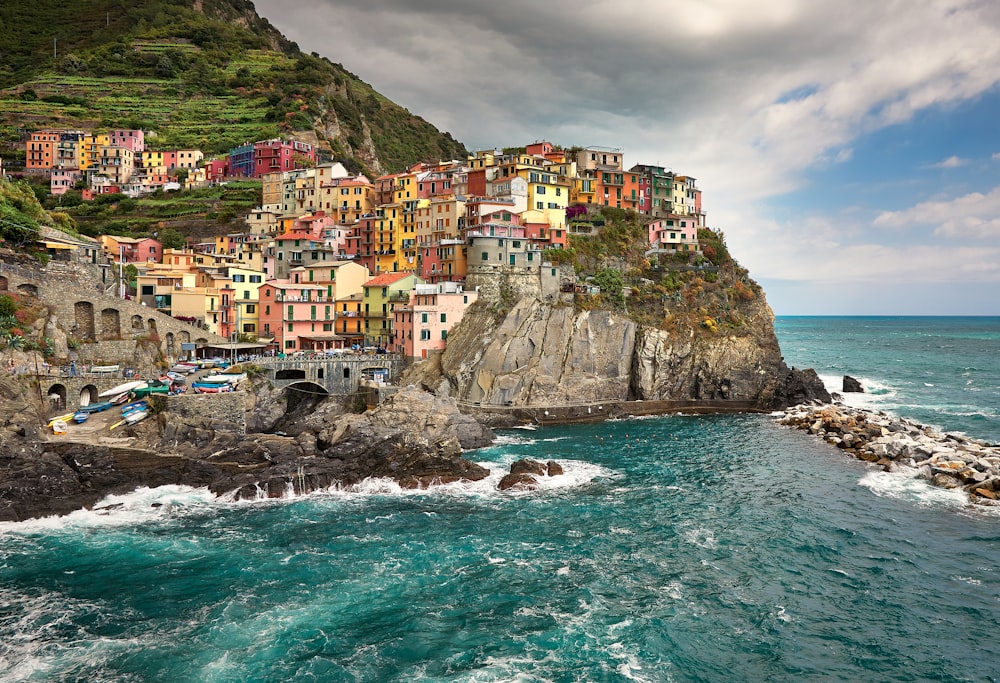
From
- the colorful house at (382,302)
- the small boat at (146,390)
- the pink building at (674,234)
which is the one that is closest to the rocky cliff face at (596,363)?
the colorful house at (382,302)

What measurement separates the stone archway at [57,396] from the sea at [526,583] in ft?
39.6

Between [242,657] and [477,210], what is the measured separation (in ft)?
187

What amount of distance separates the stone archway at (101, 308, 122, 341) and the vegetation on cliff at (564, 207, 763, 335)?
40828mm

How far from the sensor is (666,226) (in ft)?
277

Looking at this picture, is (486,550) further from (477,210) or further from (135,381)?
(477,210)

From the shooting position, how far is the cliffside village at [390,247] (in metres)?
65.9

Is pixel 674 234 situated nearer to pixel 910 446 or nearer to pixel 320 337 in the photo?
pixel 910 446

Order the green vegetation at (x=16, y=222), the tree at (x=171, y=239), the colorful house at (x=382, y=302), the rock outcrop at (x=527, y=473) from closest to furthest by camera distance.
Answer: the rock outcrop at (x=527, y=473), the green vegetation at (x=16, y=222), the colorful house at (x=382, y=302), the tree at (x=171, y=239)

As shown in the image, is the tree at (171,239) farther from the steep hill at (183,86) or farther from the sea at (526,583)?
the sea at (526,583)

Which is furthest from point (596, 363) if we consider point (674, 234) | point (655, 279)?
point (674, 234)

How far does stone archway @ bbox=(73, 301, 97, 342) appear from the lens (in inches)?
2088

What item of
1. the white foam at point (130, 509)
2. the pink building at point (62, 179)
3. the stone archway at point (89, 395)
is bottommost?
the white foam at point (130, 509)

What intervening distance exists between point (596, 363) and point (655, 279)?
15867mm

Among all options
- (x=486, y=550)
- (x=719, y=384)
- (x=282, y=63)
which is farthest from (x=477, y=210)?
(x=282, y=63)
